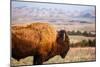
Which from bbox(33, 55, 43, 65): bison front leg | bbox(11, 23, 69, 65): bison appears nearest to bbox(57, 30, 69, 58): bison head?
bbox(11, 23, 69, 65): bison

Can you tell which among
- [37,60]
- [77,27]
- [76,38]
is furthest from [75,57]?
[37,60]

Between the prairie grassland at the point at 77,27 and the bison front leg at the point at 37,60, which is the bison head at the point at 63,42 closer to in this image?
the prairie grassland at the point at 77,27

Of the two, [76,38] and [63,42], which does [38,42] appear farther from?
[76,38]

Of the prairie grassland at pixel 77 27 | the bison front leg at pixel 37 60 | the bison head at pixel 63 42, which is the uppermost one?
the prairie grassland at pixel 77 27

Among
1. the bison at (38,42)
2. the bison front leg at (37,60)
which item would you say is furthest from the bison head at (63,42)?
the bison front leg at (37,60)

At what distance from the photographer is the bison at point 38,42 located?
2424 mm

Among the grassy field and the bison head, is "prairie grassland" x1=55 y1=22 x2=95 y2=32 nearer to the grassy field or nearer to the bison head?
the bison head

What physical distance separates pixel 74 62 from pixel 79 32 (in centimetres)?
40

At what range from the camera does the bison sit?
95.4 inches

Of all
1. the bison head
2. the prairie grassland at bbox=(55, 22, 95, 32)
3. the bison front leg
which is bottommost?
the bison front leg

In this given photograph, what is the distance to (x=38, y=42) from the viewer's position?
8.26 ft

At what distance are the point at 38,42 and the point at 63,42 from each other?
34 cm
